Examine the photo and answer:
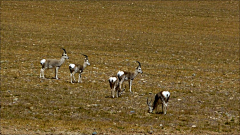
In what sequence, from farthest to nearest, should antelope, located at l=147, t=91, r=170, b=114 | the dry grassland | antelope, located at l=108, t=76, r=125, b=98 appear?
antelope, located at l=108, t=76, r=125, b=98 < antelope, located at l=147, t=91, r=170, b=114 < the dry grassland

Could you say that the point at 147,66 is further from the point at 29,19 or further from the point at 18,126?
the point at 29,19

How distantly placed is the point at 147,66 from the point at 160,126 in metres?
17.9

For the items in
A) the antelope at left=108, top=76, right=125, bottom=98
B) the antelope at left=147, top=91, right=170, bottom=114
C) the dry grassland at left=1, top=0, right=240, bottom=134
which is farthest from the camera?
the antelope at left=108, top=76, right=125, bottom=98

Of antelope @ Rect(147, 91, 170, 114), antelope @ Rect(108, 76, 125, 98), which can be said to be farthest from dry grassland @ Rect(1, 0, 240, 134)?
antelope @ Rect(108, 76, 125, 98)

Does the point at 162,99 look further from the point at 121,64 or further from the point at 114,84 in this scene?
the point at 121,64

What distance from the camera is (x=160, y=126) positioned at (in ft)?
59.1

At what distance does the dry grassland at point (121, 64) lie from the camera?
18766mm

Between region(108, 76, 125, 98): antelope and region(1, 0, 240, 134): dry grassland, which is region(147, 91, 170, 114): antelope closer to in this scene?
region(1, 0, 240, 134): dry grassland

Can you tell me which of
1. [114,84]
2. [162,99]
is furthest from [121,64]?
[162,99]

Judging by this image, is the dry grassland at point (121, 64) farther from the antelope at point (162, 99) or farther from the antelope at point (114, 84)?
the antelope at point (114, 84)

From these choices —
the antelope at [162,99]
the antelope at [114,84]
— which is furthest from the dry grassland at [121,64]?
the antelope at [114,84]

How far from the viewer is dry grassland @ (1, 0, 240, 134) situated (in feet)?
61.6

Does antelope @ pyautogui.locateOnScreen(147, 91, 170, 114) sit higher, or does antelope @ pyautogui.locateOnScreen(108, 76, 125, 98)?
antelope @ pyautogui.locateOnScreen(108, 76, 125, 98)

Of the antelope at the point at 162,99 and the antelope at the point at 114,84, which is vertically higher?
the antelope at the point at 114,84
